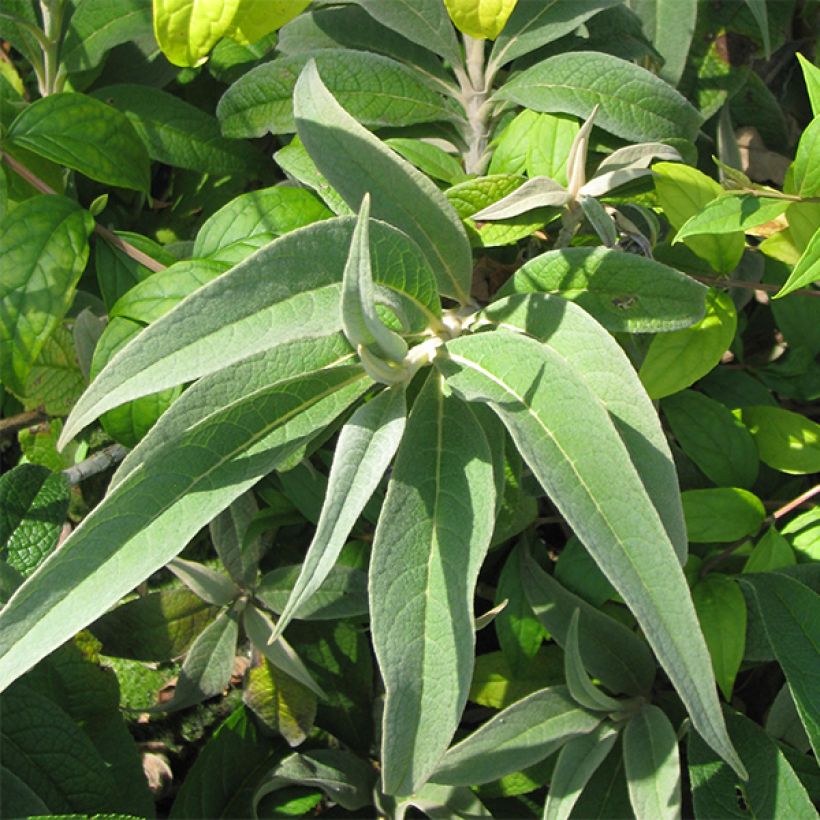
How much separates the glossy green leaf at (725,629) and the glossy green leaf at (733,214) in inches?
17.2

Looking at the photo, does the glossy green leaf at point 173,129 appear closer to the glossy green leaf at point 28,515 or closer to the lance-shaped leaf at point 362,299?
the glossy green leaf at point 28,515

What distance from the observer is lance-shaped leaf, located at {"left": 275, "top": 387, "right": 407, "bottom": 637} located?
732mm

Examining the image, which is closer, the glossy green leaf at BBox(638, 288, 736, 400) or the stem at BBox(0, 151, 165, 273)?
the glossy green leaf at BBox(638, 288, 736, 400)

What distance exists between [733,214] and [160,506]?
66 cm

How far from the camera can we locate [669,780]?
1.08 m

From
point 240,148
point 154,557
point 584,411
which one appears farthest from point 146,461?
point 240,148

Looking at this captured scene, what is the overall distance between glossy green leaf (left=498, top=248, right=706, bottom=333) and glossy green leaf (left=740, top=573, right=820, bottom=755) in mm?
353

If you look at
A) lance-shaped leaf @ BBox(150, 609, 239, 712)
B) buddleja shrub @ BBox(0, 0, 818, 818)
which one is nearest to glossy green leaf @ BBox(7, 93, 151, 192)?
buddleja shrub @ BBox(0, 0, 818, 818)

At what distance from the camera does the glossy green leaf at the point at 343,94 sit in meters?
1.17

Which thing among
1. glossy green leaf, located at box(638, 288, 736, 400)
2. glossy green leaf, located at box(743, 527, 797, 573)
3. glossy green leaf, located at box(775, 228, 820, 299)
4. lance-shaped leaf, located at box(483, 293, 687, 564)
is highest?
glossy green leaf, located at box(775, 228, 820, 299)

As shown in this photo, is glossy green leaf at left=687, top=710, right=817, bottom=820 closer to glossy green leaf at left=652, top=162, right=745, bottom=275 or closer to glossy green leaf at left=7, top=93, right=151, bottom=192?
glossy green leaf at left=652, top=162, right=745, bottom=275

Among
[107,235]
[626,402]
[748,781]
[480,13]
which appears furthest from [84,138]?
[748,781]

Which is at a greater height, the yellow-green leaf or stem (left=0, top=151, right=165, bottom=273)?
the yellow-green leaf

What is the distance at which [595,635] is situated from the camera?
3.93ft
